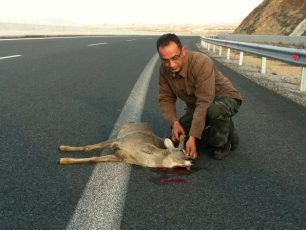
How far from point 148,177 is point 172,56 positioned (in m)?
1.07

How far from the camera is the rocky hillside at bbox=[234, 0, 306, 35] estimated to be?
34781 mm

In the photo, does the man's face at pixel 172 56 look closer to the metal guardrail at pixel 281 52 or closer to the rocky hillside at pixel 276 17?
the metal guardrail at pixel 281 52

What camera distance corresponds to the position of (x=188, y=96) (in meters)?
4.45

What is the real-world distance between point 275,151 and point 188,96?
3.57 feet

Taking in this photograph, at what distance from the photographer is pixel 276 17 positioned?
3731cm

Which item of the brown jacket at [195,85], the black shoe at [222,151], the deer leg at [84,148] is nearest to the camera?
the brown jacket at [195,85]

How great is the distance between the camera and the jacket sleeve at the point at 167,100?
448 centimetres

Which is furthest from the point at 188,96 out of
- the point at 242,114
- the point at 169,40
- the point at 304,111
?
the point at 304,111

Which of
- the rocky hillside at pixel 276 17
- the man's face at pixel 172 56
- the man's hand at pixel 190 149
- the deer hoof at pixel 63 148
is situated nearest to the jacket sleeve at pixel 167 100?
the man's face at pixel 172 56

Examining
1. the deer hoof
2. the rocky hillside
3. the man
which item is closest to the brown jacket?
the man

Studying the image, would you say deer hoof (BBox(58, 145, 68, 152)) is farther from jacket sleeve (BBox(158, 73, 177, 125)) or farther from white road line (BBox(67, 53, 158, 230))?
jacket sleeve (BBox(158, 73, 177, 125))

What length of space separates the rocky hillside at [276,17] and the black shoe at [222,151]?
3176 cm

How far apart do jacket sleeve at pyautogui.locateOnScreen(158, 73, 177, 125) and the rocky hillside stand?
31.7m

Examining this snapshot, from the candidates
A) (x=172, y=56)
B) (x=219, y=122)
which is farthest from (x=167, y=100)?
(x=172, y=56)
